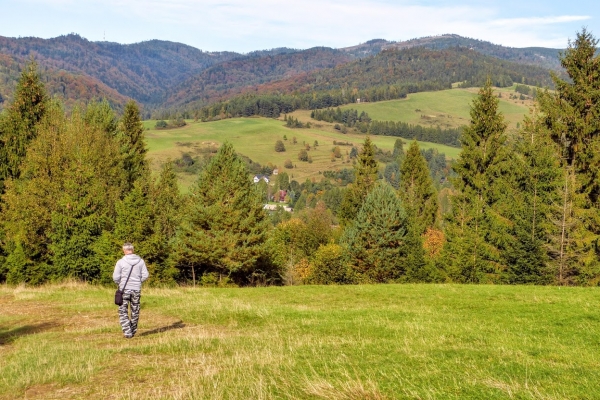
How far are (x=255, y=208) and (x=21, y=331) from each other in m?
31.6

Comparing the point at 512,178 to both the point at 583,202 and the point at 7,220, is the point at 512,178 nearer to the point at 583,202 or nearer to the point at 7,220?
the point at 583,202

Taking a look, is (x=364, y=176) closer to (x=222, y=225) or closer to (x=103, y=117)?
(x=222, y=225)

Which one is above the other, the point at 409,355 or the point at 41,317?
the point at 409,355

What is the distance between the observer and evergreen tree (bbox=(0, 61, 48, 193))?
4116cm

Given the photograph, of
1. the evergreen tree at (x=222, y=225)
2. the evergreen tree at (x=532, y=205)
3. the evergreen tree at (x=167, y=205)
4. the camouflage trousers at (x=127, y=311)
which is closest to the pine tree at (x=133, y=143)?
the evergreen tree at (x=167, y=205)

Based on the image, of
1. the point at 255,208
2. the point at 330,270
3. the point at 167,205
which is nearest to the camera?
the point at 255,208

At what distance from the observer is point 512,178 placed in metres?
43.5

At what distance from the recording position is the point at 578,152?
123 feet

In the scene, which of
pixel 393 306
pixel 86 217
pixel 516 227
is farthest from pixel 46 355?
pixel 516 227

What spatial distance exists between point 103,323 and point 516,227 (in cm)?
3222

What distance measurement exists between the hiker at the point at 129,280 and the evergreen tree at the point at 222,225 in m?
29.1

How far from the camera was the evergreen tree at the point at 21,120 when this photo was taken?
4116cm

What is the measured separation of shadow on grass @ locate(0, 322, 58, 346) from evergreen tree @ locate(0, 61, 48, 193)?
2690 centimetres

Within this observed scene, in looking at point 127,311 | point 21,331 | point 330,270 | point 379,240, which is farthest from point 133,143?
point 127,311
